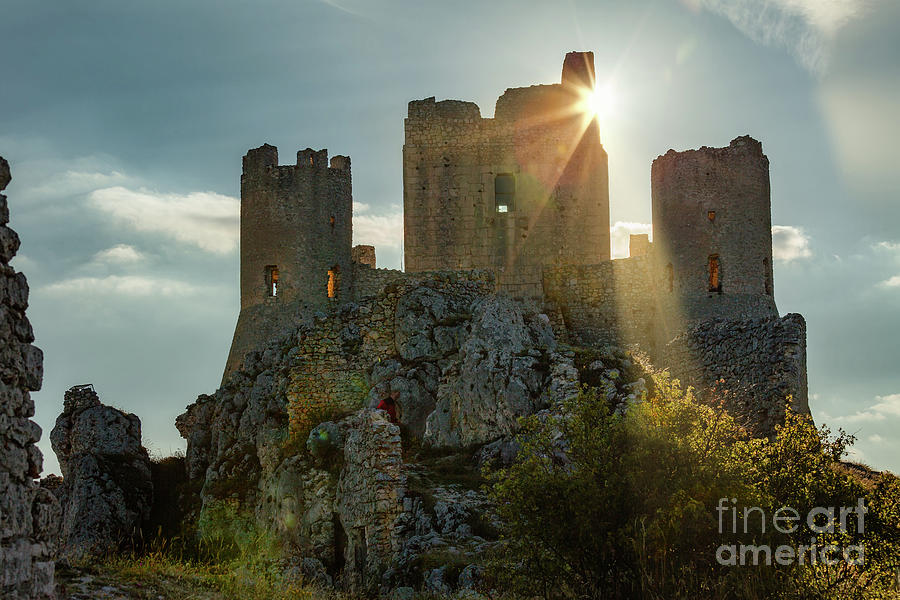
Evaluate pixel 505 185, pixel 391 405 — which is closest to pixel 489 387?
pixel 391 405

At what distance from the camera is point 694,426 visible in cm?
1171

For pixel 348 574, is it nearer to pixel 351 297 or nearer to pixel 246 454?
pixel 246 454

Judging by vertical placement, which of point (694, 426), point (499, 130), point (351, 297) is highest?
point (499, 130)

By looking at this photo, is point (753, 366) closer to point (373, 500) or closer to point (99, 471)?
point (373, 500)

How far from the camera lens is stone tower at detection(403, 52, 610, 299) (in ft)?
98.8

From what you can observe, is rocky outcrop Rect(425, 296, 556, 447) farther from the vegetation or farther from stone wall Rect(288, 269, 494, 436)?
the vegetation

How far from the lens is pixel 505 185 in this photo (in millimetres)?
30625

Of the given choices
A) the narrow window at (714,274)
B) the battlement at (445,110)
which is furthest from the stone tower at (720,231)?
the battlement at (445,110)

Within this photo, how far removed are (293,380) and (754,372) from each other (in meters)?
9.61

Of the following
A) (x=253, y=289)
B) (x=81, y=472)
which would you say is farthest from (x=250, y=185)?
(x=81, y=472)

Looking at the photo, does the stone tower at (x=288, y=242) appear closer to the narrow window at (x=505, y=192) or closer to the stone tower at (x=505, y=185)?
the stone tower at (x=505, y=185)

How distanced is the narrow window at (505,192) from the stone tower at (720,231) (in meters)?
10.5

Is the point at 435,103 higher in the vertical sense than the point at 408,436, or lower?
higher

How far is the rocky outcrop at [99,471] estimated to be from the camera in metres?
23.1
